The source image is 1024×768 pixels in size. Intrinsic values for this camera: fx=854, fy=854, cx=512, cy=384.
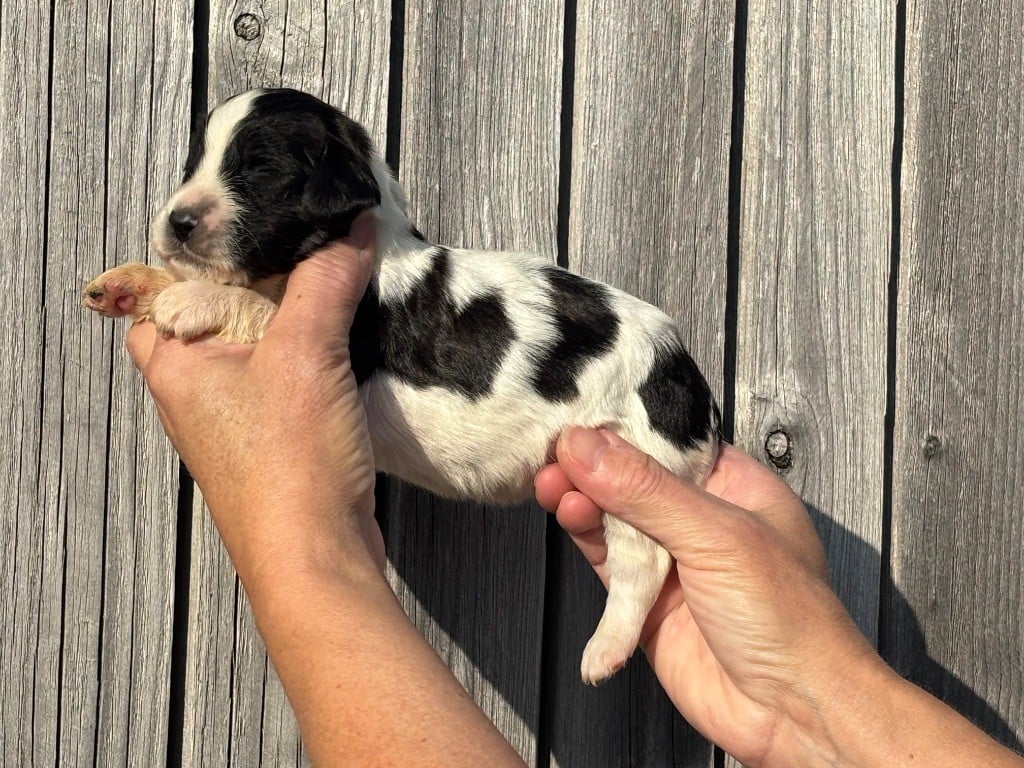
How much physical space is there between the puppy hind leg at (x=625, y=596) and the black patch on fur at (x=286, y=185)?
1128 millimetres

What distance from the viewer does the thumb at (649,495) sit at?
2.24m

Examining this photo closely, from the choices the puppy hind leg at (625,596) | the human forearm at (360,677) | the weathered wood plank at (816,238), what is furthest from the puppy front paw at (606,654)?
the weathered wood plank at (816,238)

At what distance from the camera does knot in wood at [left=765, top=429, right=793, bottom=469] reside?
3.05m

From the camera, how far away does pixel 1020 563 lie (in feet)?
10.6

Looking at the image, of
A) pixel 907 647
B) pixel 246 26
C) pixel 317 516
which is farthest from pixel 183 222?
pixel 907 647

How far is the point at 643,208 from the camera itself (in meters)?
2.99

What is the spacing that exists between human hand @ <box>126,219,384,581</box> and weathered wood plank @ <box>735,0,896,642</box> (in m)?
1.55

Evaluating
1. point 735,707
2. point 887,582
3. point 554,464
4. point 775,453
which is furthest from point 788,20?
point 735,707

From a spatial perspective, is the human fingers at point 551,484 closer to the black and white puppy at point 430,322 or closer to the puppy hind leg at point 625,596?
the black and white puppy at point 430,322

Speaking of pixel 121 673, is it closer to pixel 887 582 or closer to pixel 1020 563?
pixel 887 582

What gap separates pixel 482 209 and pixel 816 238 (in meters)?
1.21

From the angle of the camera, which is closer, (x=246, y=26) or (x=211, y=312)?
(x=211, y=312)

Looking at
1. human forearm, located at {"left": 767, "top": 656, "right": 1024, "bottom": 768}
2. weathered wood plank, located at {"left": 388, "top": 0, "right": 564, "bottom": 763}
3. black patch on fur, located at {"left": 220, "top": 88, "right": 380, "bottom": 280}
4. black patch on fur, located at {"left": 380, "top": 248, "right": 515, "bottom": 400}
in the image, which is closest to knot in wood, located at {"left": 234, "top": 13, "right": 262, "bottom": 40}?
weathered wood plank, located at {"left": 388, "top": 0, "right": 564, "bottom": 763}

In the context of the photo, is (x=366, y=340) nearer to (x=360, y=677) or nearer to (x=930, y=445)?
(x=360, y=677)
